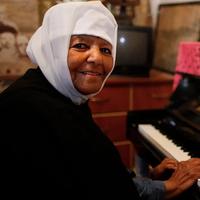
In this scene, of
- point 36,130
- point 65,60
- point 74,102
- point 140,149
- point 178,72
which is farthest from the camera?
point 178,72

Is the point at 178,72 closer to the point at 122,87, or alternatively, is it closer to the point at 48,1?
the point at 122,87

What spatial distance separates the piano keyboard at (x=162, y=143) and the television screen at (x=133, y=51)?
0.84m

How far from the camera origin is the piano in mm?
1456

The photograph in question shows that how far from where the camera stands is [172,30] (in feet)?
8.56

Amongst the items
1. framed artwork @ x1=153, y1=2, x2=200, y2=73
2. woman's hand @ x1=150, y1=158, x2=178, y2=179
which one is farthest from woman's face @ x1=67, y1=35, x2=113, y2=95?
framed artwork @ x1=153, y1=2, x2=200, y2=73

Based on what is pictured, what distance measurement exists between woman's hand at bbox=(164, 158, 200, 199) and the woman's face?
0.45 meters

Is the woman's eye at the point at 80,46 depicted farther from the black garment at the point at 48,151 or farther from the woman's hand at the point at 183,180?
the woman's hand at the point at 183,180

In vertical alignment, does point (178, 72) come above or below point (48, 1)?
below

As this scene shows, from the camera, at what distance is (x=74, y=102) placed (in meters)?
1.11

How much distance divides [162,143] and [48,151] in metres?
0.78

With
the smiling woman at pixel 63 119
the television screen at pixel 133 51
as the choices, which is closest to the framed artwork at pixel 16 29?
the television screen at pixel 133 51

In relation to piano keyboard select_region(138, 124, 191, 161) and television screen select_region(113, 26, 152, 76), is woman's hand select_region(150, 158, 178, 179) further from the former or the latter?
television screen select_region(113, 26, 152, 76)

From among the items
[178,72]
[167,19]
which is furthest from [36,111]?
[167,19]

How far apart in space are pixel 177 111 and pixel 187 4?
107 cm
